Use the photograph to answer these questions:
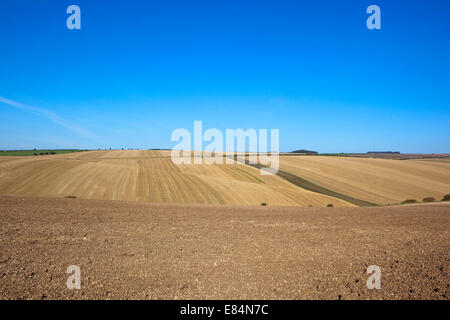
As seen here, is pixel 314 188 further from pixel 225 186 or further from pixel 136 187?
pixel 136 187

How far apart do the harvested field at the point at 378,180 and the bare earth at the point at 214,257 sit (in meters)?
39.5

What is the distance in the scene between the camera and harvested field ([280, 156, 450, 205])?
49062 mm

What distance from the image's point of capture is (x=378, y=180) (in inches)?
2388

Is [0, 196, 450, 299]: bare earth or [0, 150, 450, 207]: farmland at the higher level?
[0, 196, 450, 299]: bare earth

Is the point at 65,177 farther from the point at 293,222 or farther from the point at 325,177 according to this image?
the point at 325,177

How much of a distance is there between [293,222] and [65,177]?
137 feet

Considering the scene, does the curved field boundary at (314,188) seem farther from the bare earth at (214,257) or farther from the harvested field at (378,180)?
the bare earth at (214,257)

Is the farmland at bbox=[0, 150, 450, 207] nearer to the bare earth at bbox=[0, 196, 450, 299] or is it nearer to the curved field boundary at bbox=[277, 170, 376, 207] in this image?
the curved field boundary at bbox=[277, 170, 376, 207]

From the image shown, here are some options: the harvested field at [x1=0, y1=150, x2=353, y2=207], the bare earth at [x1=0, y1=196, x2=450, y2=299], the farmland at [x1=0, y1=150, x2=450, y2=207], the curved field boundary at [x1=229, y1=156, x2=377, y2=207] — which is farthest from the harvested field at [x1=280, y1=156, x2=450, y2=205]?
the bare earth at [x1=0, y1=196, x2=450, y2=299]

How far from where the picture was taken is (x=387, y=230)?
1182cm

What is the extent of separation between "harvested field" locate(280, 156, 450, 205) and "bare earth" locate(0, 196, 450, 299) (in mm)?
39534

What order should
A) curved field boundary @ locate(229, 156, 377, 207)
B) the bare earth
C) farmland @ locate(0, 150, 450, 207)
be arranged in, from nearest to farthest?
the bare earth → farmland @ locate(0, 150, 450, 207) → curved field boundary @ locate(229, 156, 377, 207)

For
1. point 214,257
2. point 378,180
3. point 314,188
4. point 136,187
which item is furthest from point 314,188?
point 214,257
